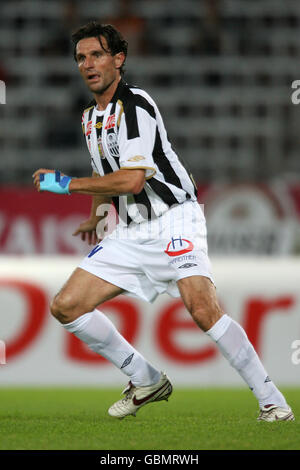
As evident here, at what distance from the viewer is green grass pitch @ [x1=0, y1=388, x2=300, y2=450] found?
167 inches

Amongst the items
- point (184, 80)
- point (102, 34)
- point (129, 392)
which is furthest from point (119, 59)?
point (184, 80)

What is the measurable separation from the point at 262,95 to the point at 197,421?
8.15 meters

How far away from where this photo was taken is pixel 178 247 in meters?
5.09

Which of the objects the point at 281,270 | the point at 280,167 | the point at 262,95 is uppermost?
the point at 262,95

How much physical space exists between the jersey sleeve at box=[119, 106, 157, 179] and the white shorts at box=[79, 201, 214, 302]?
370 mm

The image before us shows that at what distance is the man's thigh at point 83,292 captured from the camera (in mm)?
5082

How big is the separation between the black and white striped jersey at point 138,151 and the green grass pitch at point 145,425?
119cm

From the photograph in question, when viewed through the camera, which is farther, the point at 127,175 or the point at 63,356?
the point at 63,356

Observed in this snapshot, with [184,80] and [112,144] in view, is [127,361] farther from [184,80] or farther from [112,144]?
[184,80]

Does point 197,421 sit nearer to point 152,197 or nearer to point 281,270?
point 152,197

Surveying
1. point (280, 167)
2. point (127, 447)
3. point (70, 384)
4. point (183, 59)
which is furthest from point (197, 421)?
point (183, 59)

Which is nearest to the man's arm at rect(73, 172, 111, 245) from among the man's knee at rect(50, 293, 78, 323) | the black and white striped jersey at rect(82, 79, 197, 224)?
the black and white striped jersey at rect(82, 79, 197, 224)

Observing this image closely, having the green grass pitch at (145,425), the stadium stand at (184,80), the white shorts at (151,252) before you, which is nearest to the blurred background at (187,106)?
the stadium stand at (184,80)

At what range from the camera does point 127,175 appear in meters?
4.92
